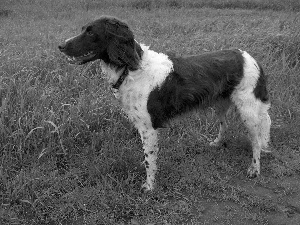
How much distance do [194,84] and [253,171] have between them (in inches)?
44.4

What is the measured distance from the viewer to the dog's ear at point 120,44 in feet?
10.0

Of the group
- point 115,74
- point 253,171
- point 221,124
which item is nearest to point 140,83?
point 115,74

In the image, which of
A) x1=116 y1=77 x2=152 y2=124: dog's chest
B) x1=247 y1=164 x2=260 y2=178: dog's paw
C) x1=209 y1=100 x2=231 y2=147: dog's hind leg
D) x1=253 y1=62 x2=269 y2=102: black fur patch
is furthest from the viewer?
x1=209 y1=100 x2=231 y2=147: dog's hind leg

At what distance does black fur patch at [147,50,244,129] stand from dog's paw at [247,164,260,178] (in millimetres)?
787

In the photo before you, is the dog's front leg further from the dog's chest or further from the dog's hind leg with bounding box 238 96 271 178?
the dog's hind leg with bounding box 238 96 271 178

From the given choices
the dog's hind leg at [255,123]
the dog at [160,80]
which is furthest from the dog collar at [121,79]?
the dog's hind leg at [255,123]

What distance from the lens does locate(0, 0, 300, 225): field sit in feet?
10.0

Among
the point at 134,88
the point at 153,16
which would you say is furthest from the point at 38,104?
the point at 153,16

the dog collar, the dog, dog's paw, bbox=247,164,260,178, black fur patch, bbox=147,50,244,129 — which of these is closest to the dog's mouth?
the dog

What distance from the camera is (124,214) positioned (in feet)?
10.0

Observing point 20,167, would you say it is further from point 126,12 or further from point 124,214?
point 126,12

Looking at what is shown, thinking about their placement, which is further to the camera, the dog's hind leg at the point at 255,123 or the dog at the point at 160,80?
the dog's hind leg at the point at 255,123

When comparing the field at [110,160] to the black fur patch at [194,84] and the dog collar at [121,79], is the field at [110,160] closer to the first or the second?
the black fur patch at [194,84]

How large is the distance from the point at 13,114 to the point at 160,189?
1.62 meters
